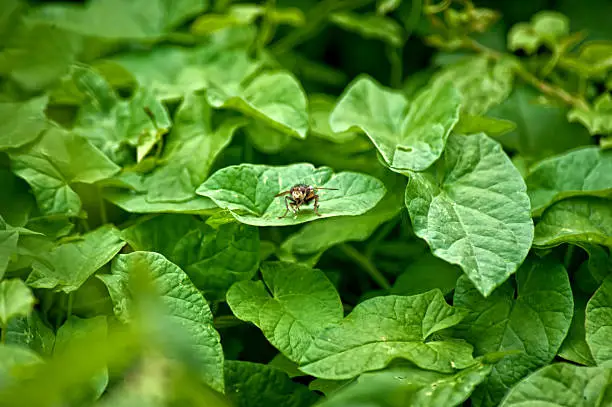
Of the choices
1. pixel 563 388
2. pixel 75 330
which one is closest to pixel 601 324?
pixel 563 388

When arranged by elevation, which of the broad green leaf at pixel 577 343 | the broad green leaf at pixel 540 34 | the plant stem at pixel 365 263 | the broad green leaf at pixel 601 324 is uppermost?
the broad green leaf at pixel 540 34

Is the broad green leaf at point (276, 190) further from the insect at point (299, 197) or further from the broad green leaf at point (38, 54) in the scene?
the broad green leaf at point (38, 54)

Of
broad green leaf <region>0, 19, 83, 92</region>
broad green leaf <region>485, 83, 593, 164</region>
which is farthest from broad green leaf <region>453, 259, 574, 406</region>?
broad green leaf <region>0, 19, 83, 92</region>

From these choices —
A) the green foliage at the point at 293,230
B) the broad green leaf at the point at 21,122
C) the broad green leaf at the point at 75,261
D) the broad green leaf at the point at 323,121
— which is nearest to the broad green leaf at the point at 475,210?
the green foliage at the point at 293,230

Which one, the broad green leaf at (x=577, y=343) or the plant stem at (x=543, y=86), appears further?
the plant stem at (x=543, y=86)

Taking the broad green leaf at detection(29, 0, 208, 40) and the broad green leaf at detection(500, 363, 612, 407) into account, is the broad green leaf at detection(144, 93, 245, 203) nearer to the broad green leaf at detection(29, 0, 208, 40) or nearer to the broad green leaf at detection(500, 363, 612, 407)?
the broad green leaf at detection(29, 0, 208, 40)

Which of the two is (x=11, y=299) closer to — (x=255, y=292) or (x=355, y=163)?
(x=255, y=292)

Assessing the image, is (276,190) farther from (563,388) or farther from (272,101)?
(563,388)
